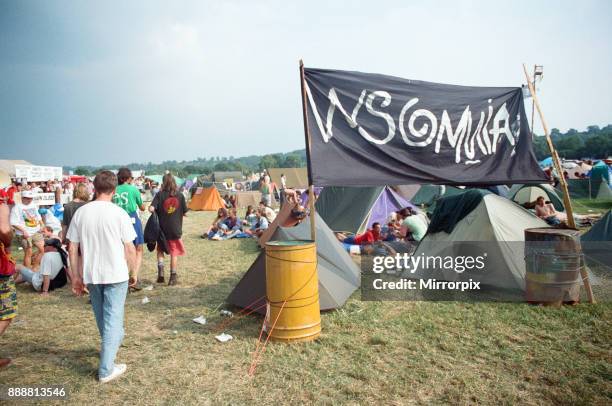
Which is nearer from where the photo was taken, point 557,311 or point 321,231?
point 557,311

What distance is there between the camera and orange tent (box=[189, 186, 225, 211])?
2217 cm

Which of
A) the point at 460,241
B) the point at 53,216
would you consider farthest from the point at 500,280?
the point at 53,216

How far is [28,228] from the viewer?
27.7 feet

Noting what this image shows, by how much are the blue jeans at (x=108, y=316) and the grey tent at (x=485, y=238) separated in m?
4.69

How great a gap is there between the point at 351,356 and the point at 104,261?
257 cm

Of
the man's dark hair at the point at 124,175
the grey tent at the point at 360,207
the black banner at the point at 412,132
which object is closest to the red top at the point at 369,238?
the grey tent at the point at 360,207

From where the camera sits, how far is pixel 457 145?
5.34 m

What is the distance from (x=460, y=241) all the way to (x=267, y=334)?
365 cm

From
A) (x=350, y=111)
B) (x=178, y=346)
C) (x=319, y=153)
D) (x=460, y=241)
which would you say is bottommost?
(x=178, y=346)

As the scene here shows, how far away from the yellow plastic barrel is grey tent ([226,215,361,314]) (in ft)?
2.45

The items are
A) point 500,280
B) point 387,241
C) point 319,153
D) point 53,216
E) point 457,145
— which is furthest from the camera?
point 53,216

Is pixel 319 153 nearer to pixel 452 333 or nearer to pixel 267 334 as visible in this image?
pixel 267 334

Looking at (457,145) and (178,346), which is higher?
(457,145)

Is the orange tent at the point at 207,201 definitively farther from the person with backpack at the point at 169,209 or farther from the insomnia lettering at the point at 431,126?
the insomnia lettering at the point at 431,126
